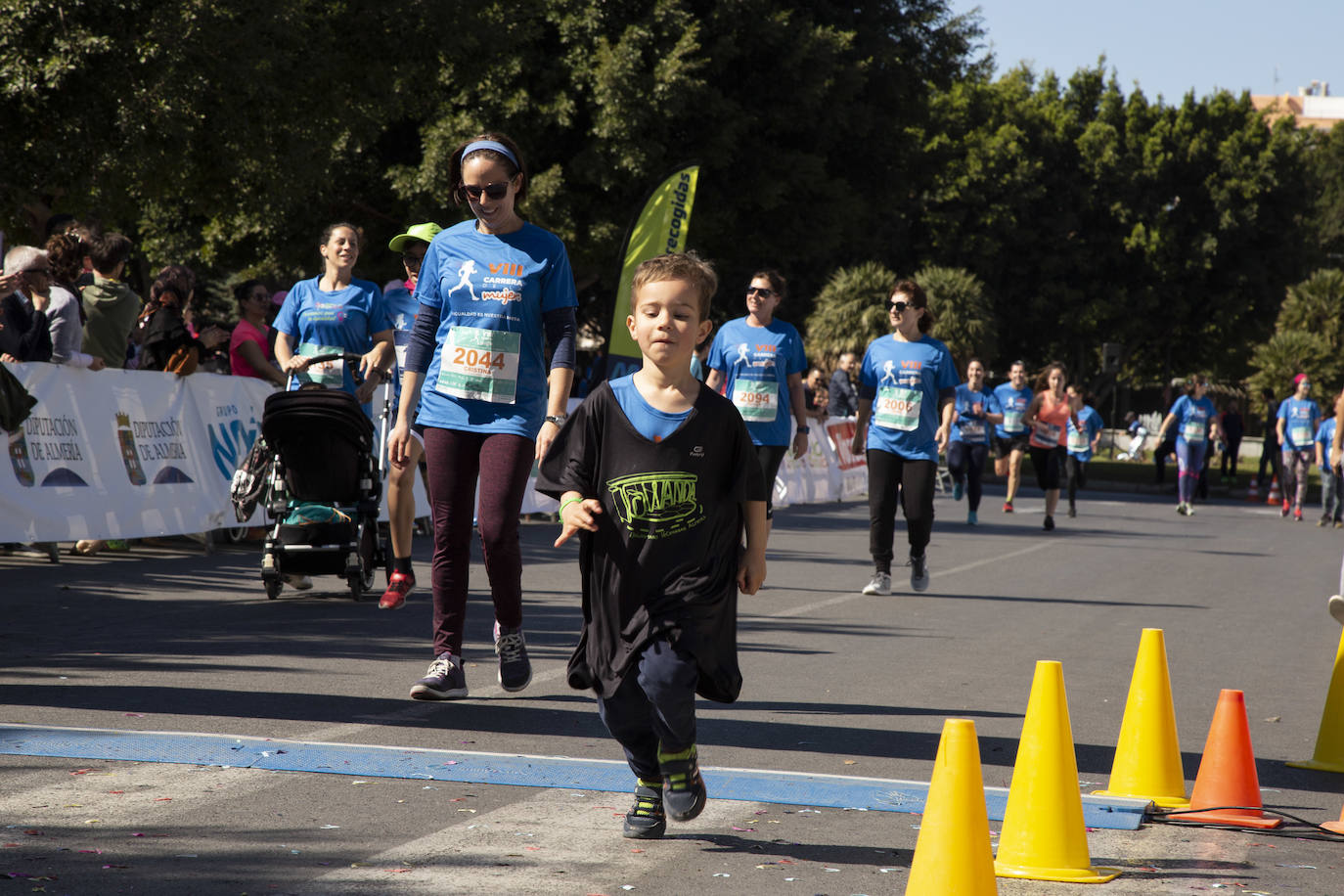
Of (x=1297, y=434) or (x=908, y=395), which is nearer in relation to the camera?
(x=908, y=395)

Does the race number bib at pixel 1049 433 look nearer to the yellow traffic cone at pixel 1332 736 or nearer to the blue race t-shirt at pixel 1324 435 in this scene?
the blue race t-shirt at pixel 1324 435

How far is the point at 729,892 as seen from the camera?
3873 mm

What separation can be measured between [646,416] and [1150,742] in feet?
6.41

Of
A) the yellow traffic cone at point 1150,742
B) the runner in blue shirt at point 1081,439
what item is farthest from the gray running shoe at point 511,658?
the runner in blue shirt at point 1081,439

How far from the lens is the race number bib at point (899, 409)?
37.0 feet

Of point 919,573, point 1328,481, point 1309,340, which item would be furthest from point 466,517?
point 1309,340

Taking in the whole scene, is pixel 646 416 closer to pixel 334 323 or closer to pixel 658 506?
pixel 658 506

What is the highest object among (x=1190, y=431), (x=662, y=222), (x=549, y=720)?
(x=662, y=222)

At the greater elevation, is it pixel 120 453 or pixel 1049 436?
pixel 1049 436

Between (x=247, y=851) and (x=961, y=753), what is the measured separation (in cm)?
171

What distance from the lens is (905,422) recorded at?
37.0 ft

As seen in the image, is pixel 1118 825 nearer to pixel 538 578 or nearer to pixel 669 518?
pixel 669 518

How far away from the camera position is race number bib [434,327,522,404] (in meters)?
6.40

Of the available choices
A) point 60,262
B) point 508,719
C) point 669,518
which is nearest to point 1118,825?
point 669,518
